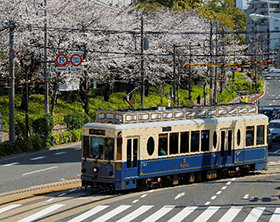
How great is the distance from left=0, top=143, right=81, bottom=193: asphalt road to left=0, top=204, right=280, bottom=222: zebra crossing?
236 inches

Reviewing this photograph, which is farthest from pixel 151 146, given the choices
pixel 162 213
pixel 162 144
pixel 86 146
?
pixel 162 213

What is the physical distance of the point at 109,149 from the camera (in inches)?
932

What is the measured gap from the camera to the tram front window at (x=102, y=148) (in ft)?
77.4

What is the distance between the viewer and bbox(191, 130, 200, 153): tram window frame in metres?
26.7

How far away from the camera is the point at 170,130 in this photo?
83.8ft

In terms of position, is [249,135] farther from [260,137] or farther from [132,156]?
[132,156]

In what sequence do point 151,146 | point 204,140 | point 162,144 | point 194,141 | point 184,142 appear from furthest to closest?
1. point 204,140
2. point 194,141
3. point 184,142
4. point 162,144
5. point 151,146

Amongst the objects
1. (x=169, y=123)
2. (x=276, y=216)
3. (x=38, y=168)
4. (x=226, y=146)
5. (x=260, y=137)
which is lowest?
(x=38, y=168)

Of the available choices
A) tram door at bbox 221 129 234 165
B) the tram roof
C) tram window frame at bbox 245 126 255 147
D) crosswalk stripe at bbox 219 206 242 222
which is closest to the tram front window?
the tram roof

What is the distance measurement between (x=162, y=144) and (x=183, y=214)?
18.5 ft

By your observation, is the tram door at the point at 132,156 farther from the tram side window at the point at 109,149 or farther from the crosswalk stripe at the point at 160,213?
the crosswalk stripe at the point at 160,213

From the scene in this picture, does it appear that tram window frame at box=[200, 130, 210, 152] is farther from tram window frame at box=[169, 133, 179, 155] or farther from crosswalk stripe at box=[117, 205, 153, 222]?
crosswalk stripe at box=[117, 205, 153, 222]

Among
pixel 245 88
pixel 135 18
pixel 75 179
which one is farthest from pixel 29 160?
pixel 245 88

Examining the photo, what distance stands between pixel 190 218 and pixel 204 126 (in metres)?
8.20
